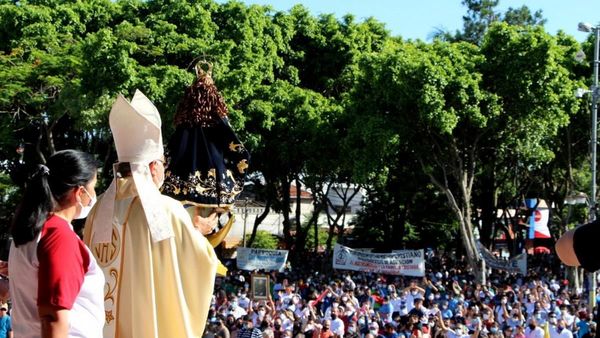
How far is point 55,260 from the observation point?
2859mm

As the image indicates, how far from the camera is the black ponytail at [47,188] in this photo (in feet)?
9.73

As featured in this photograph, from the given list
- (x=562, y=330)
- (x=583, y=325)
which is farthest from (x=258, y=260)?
(x=583, y=325)

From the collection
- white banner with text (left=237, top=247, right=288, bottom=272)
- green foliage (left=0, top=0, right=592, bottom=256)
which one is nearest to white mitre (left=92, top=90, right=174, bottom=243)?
green foliage (left=0, top=0, right=592, bottom=256)

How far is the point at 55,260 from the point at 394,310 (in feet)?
52.6

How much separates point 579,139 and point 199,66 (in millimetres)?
24544

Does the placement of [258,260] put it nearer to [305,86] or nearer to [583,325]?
[305,86]

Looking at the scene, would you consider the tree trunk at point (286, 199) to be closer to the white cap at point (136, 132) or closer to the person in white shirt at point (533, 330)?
the person in white shirt at point (533, 330)

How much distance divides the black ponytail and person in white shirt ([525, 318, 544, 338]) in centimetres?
1230

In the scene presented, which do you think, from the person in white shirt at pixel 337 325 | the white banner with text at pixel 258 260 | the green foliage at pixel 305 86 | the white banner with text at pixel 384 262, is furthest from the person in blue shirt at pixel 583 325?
the white banner with text at pixel 258 260

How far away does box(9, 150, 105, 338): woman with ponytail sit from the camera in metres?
2.83

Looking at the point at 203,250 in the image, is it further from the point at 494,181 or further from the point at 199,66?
the point at 494,181

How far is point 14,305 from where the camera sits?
10.2 feet

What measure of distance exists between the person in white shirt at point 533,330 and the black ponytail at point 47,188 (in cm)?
1230

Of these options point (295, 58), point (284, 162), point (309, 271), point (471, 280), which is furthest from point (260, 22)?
point (471, 280)
